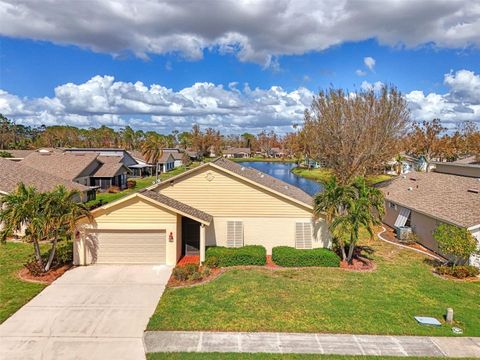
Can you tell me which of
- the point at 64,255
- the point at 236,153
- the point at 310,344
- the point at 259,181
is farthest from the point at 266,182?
the point at 236,153

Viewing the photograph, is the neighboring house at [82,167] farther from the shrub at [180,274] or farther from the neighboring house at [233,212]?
the shrub at [180,274]

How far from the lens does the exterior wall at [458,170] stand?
87.4ft

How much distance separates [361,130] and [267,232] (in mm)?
24673

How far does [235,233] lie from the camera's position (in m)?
20.5

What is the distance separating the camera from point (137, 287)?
15.5 meters

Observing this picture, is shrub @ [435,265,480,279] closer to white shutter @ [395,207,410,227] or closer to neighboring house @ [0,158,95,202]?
white shutter @ [395,207,410,227]

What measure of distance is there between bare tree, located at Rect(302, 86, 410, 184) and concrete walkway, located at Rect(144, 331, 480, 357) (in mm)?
29583

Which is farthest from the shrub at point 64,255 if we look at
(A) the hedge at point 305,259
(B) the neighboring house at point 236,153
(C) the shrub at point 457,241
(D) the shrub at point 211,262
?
(B) the neighboring house at point 236,153

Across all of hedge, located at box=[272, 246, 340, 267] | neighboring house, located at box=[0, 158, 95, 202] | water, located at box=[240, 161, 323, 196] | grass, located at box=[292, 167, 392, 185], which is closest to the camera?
hedge, located at box=[272, 246, 340, 267]

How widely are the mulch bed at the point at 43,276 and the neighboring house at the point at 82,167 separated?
2343 cm

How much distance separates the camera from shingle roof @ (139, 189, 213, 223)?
18.6m

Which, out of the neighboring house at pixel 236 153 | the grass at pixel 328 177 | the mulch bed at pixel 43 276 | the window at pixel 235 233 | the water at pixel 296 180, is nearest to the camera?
the mulch bed at pixel 43 276

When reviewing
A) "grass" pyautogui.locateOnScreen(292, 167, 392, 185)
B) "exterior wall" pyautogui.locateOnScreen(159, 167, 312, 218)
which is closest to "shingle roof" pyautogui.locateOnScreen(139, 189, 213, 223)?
"exterior wall" pyautogui.locateOnScreen(159, 167, 312, 218)

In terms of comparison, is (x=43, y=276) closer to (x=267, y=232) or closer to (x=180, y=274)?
(x=180, y=274)
